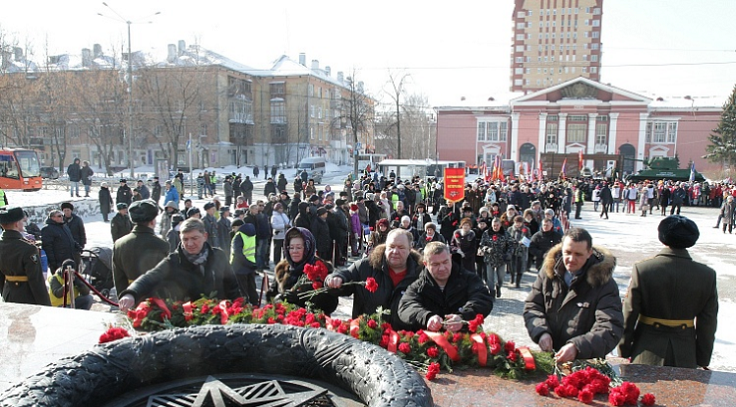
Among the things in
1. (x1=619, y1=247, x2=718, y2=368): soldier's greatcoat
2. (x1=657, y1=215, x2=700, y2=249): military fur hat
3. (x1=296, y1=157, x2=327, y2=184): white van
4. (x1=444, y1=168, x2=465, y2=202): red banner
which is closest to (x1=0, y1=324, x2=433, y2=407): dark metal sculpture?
(x1=619, y1=247, x2=718, y2=368): soldier's greatcoat

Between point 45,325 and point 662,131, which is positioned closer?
point 45,325

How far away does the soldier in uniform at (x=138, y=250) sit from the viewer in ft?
15.8

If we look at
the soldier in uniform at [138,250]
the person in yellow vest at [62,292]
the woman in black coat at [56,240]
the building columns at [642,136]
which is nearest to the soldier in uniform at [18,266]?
the person in yellow vest at [62,292]

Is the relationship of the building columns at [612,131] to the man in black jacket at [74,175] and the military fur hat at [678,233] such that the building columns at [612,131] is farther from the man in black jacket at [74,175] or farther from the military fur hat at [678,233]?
the military fur hat at [678,233]

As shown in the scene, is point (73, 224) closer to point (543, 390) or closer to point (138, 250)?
point (138, 250)

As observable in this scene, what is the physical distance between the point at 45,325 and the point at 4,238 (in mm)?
1290

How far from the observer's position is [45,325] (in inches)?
168

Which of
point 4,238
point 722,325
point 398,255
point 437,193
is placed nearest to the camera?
point 398,255

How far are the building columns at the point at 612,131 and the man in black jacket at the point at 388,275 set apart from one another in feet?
183

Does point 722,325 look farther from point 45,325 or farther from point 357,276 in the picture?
point 45,325

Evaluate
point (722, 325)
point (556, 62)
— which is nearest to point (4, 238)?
point (722, 325)

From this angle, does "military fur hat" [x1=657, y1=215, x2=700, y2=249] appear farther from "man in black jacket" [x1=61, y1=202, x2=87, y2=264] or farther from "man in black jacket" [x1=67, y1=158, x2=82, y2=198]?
"man in black jacket" [x1=67, y1=158, x2=82, y2=198]

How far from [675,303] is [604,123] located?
56.0 metres

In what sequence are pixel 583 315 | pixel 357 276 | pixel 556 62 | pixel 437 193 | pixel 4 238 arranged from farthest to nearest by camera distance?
pixel 556 62, pixel 437 193, pixel 4 238, pixel 357 276, pixel 583 315
